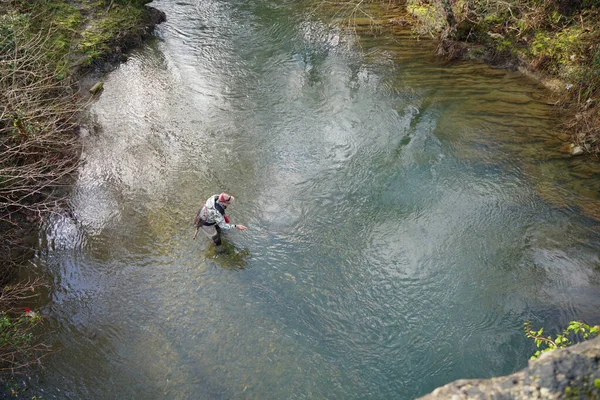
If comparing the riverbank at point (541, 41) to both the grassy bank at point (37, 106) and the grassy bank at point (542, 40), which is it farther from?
the grassy bank at point (37, 106)

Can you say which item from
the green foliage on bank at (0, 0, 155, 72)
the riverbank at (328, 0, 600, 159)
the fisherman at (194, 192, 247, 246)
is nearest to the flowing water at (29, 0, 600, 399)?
the riverbank at (328, 0, 600, 159)

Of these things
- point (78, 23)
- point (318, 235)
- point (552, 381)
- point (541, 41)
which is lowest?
point (318, 235)

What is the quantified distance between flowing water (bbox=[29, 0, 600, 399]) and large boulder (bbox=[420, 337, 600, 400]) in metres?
4.26

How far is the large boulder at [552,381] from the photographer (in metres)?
3.04

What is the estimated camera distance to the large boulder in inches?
120

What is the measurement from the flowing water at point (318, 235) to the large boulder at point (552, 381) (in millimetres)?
4264

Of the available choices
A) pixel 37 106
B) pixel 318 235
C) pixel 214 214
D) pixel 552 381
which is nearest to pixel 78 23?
pixel 37 106

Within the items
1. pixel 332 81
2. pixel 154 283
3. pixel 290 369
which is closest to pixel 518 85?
pixel 332 81

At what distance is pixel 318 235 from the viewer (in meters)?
9.75

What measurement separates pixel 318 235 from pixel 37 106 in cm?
848

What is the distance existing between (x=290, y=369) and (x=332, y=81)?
10268mm

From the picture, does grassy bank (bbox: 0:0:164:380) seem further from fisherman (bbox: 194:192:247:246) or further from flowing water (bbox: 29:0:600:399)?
fisherman (bbox: 194:192:247:246)

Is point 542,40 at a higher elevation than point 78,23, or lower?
higher

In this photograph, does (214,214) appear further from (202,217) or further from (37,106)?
(37,106)
